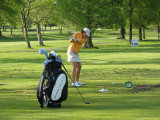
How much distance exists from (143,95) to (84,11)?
36810mm

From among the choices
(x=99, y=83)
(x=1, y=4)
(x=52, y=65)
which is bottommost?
(x=99, y=83)

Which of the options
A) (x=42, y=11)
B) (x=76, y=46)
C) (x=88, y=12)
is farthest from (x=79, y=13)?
(x=76, y=46)

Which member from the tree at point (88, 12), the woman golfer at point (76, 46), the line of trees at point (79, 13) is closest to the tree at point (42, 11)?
the line of trees at point (79, 13)

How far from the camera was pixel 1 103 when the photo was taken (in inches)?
420

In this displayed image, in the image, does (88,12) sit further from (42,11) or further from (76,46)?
(76,46)

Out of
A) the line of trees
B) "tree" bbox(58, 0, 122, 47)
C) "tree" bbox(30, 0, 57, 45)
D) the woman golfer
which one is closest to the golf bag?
the woman golfer

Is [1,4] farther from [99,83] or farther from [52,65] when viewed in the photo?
[52,65]

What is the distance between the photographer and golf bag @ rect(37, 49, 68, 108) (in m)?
9.61

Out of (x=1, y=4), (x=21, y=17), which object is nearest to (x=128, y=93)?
(x=1, y=4)

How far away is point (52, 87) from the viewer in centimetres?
962

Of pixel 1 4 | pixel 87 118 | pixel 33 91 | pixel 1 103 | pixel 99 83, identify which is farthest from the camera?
pixel 1 4

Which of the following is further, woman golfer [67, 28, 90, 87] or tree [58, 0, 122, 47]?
tree [58, 0, 122, 47]

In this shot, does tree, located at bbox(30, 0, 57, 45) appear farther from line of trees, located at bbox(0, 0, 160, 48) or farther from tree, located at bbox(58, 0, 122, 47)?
tree, located at bbox(58, 0, 122, 47)

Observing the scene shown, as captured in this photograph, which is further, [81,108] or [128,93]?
[128,93]
